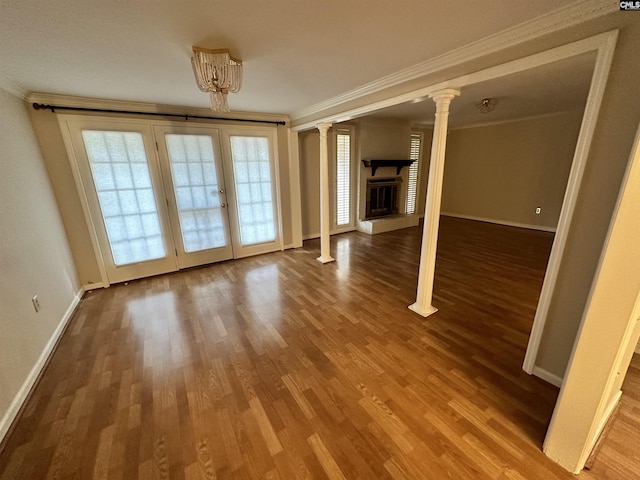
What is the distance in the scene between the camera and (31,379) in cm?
179

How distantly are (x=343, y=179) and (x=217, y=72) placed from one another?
374cm

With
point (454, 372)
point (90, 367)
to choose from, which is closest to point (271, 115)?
point (90, 367)

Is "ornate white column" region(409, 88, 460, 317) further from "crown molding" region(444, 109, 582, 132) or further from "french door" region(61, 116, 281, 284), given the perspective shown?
"crown molding" region(444, 109, 582, 132)

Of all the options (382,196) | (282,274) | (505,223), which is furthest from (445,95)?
(505,223)

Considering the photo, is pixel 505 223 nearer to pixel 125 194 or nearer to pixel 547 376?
pixel 547 376

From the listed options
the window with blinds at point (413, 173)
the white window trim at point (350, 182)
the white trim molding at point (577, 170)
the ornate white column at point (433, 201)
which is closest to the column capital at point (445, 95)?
the ornate white column at point (433, 201)

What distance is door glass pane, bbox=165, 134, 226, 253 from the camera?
3.44 meters

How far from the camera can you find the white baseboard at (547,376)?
1.69 meters

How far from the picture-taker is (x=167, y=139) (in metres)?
3.31

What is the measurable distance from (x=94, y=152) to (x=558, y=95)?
5.78 metres

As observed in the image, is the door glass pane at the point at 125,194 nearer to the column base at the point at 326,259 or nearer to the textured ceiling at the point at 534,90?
the column base at the point at 326,259

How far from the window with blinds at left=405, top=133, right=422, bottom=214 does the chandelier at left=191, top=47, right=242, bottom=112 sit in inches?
199

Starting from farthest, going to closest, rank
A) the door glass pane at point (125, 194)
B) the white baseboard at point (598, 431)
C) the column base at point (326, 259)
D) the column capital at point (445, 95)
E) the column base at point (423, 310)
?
1. the column base at point (326, 259)
2. the door glass pane at point (125, 194)
3. the column base at point (423, 310)
4. the column capital at point (445, 95)
5. the white baseboard at point (598, 431)

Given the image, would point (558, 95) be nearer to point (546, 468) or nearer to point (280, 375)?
point (546, 468)
